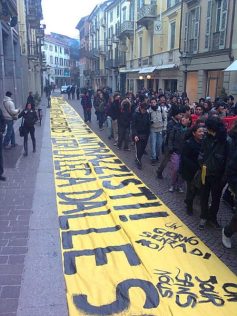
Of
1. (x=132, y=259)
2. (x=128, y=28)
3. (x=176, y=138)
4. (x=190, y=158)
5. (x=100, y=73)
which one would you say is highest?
(x=128, y=28)

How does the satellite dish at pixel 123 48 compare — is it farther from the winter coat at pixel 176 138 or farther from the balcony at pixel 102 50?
the winter coat at pixel 176 138

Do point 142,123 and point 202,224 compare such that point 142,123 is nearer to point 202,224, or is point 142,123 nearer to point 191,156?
point 191,156

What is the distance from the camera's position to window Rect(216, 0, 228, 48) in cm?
1605

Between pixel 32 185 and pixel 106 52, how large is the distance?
43.7 m

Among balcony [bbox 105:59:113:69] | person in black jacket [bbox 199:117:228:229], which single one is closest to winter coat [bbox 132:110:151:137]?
person in black jacket [bbox 199:117:228:229]

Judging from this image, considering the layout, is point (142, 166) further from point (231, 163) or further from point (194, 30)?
point (194, 30)

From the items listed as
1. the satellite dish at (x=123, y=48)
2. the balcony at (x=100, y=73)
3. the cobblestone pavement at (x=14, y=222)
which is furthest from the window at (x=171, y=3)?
the balcony at (x=100, y=73)

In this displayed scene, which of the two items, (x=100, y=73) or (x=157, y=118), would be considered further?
(x=100, y=73)

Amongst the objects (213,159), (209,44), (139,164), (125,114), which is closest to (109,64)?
(209,44)

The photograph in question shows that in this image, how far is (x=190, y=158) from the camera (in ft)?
18.9

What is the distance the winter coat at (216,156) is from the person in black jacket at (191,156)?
0.55m

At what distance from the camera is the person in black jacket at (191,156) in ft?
18.5

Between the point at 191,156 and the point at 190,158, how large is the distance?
38 millimetres

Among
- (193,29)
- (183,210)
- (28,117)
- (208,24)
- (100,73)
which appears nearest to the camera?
(183,210)
